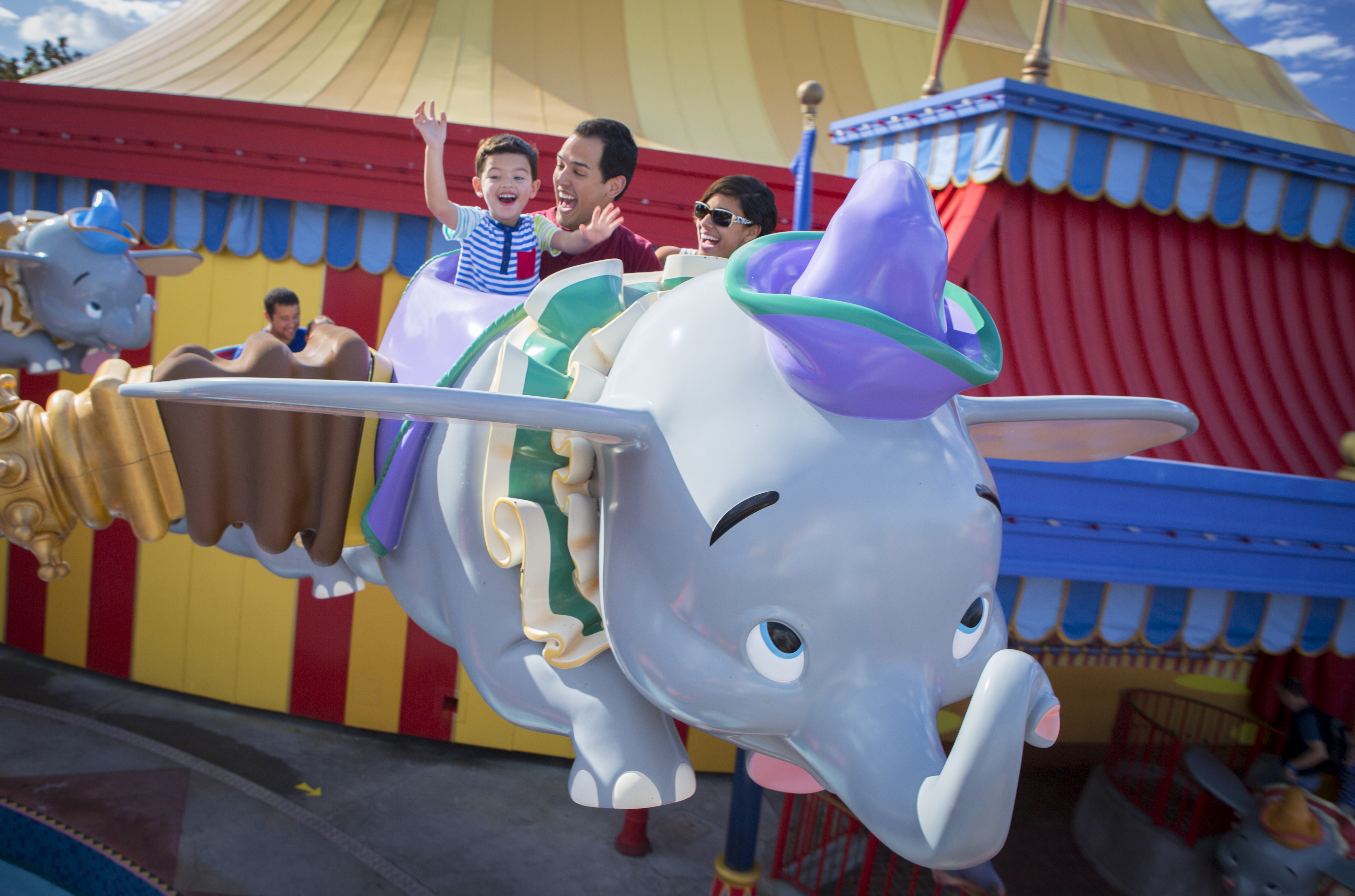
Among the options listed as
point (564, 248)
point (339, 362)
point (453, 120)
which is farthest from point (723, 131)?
point (339, 362)

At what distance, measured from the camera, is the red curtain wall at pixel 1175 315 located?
2703 mm

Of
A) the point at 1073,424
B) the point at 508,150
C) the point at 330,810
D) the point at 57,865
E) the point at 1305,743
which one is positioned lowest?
the point at 330,810

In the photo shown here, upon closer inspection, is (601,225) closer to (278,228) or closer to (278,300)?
(278,300)

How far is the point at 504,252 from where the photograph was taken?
1.52 m

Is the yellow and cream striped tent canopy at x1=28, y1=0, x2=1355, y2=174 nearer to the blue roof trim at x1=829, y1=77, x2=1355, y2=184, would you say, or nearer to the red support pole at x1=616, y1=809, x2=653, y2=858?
the blue roof trim at x1=829, y1=77, x2=1355, y2=184

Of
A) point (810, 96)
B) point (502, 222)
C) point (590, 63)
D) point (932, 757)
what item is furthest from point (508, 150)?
point (590, 63)

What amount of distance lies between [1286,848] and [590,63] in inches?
184

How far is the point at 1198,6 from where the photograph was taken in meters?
7.56

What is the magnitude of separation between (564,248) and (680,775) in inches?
35.0

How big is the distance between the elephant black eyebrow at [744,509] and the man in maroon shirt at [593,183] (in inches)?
25.6

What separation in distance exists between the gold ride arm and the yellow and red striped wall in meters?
2.55

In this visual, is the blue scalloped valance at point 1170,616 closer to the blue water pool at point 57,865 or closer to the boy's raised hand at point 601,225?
the boy's raised hand at point 601,225

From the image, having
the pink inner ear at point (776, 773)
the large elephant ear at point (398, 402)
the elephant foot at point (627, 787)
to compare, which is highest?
the large elephant ear at point (398, 402)

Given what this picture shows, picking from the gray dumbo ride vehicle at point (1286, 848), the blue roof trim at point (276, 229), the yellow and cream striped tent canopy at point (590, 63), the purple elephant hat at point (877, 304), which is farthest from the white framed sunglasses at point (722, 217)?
the gray dumbo ride vehicle at point (1286, 848)
